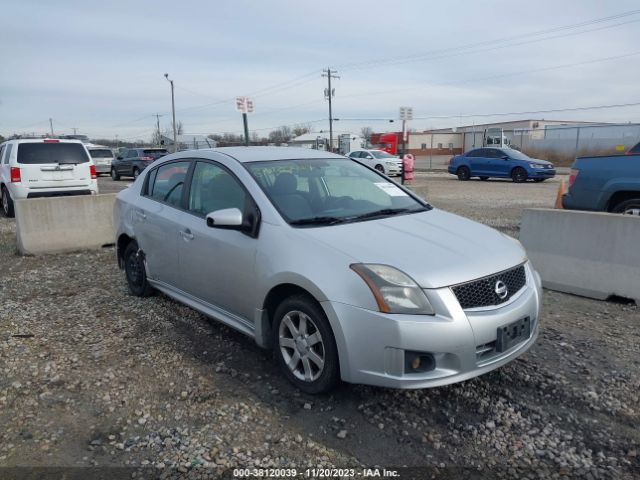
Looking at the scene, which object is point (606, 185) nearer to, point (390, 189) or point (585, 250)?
point (585, 250)

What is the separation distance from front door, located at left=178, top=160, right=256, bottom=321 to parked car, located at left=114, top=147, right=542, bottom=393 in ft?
0.04

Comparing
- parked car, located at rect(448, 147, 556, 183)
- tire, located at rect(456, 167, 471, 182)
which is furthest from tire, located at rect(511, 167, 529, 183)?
tire, located at rect(456, 167, 471, 182)

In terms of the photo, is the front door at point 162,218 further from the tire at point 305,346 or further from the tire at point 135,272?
the tire at point 305,346

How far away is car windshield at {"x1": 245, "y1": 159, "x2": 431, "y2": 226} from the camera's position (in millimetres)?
3695

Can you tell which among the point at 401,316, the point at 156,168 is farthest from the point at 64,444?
the point at 156,168

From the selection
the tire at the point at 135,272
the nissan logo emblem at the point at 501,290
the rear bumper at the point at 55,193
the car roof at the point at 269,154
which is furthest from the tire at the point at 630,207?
the rear bumper at the point at 55,193

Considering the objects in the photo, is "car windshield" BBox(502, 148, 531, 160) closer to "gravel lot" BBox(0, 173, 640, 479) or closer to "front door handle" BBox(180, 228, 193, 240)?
"gravel lot" BBox(0, 173, 640, 479)

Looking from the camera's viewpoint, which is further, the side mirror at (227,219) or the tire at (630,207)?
the tire at (630,207)

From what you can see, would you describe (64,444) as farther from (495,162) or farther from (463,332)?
(495,162)

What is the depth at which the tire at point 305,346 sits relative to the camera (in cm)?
310

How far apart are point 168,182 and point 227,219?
158 cm

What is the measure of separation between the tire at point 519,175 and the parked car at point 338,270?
18970 mm

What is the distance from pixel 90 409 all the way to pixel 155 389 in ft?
1.40

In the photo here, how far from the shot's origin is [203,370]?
378 centimetres
